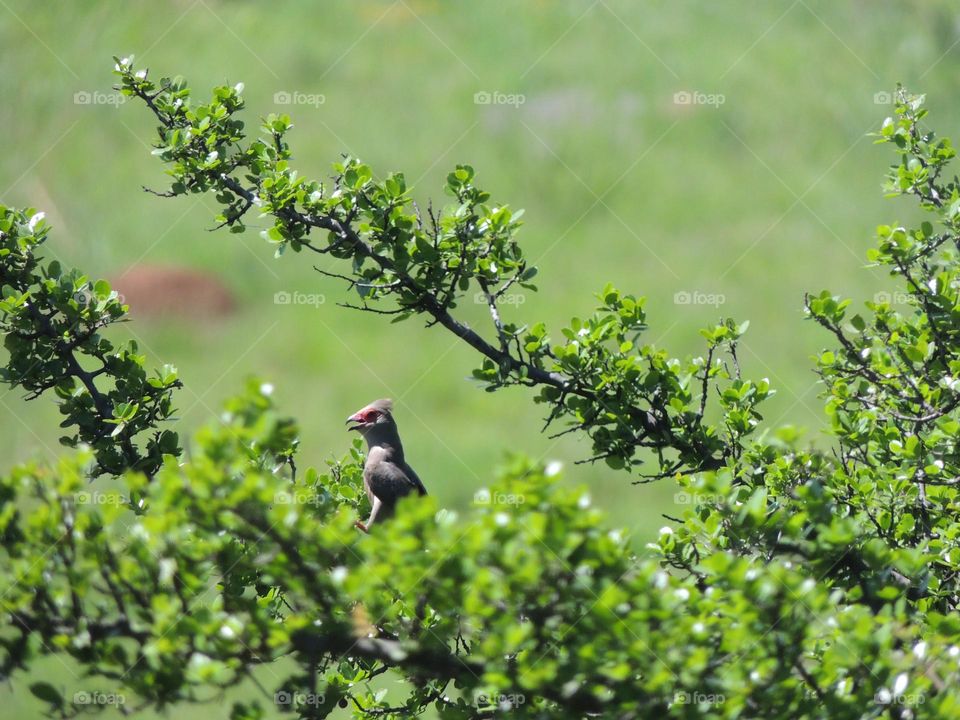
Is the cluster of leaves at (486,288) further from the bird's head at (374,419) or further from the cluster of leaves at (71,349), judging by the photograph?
the bird's head at (374,419)

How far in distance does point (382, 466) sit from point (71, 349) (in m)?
1.87

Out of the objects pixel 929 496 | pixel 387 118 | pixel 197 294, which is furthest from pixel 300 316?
pixel 929 496

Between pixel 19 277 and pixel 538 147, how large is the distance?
1574cm

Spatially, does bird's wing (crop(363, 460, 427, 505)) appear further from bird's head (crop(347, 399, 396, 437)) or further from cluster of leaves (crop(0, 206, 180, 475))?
cluster of leaves (crop(0, 206, 180, 475))

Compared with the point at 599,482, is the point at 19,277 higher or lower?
lower

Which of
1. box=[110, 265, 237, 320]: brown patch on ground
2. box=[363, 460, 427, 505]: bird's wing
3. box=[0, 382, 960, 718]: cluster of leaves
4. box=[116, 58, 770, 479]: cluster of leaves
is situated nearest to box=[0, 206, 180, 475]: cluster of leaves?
box=[116, 58, 770, 479]: cluster of leaves

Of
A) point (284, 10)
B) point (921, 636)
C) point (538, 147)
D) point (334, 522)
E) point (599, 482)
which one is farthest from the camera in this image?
point (284, 10)

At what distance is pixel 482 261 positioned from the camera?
5402 millimetres

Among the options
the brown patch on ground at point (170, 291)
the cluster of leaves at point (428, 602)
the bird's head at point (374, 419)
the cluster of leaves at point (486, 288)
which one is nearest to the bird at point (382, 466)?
the bird's head at point (374, 419)

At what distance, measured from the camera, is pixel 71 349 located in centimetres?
543

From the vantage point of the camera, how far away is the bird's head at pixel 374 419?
6301 mm

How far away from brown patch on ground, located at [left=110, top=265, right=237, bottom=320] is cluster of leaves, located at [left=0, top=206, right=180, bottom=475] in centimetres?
1331

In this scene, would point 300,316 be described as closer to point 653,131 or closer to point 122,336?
point 122,336

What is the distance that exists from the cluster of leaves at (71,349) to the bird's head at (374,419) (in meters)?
1.23
